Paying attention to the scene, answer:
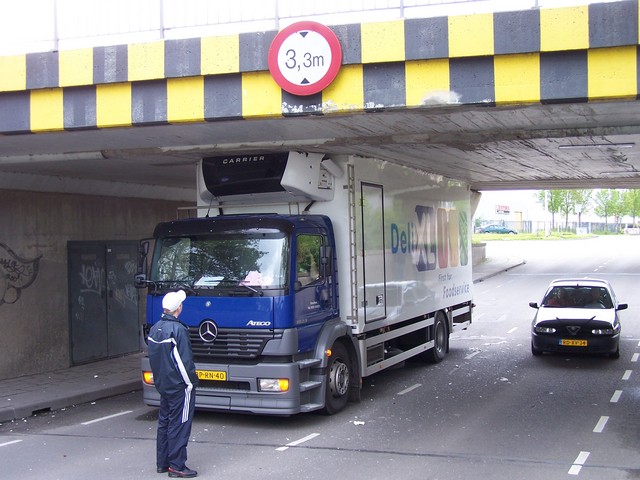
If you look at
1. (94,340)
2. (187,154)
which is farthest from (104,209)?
(187,154)

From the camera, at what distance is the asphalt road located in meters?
7.08

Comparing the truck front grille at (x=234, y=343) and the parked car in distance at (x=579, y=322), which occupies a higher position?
the truck front grille at (x=234, y=343)

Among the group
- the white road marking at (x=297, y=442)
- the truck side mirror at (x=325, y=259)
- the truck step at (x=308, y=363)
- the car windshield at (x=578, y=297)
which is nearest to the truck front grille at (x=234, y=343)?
the truck step at (x=308, y=363)

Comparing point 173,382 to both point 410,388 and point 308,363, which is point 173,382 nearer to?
point 308,363

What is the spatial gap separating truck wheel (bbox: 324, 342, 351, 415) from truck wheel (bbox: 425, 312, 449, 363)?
161 inches

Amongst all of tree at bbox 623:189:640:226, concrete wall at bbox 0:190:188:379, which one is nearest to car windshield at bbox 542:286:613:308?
concrete wall at bbox 0:190:188:379

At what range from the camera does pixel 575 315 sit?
44.7 feet

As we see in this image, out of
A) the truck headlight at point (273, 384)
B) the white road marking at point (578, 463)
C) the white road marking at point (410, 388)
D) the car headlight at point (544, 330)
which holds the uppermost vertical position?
the truck headlight at point (273, 384)

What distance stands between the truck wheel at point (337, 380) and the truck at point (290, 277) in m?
0.02

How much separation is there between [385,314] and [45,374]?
6209 mm

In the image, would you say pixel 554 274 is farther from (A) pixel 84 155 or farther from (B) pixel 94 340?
(A) pixel 84 155

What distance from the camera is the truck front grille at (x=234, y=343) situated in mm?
8477

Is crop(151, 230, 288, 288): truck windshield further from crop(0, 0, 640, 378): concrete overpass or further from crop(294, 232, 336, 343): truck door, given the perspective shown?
crop(0, 0, 640, 378): concrete overpass

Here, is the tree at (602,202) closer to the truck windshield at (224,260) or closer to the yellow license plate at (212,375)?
the truck windshield at (224,260)
